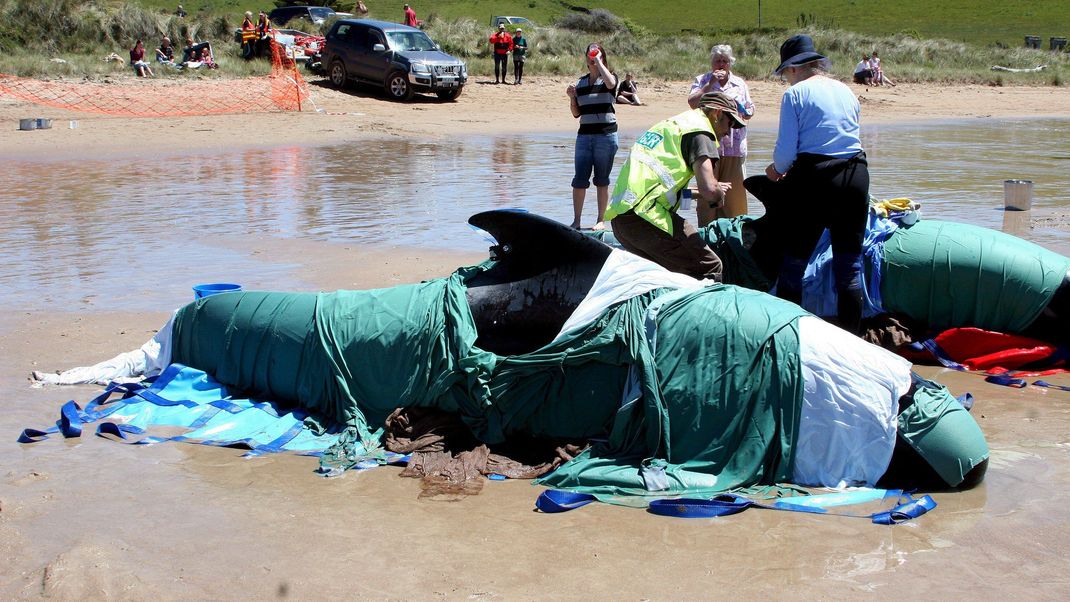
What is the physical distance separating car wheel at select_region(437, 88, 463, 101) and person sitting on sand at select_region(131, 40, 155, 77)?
656 centimetres

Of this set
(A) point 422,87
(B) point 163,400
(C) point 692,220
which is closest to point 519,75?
(A) point 422,87

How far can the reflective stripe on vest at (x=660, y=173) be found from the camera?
574 centimetres

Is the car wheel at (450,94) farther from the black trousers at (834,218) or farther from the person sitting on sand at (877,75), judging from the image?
the black trousers at (834,218)

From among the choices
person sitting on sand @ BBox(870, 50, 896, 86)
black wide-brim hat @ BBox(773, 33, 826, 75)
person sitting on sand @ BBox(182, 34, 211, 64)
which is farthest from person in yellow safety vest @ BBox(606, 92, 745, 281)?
person sitting on sand @ BBox(870, 50, 896, 86)

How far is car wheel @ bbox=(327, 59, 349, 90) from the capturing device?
24.6 metres

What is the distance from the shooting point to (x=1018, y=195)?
445 inches

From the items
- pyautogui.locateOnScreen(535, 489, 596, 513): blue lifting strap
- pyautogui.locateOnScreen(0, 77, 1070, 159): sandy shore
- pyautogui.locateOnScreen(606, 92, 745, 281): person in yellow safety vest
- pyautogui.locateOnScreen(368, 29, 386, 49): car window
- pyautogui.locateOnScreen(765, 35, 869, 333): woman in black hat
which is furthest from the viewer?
pyautogui.locateOnScreen(368, 29, 386, 49): car window

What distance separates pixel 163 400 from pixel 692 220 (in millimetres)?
6503

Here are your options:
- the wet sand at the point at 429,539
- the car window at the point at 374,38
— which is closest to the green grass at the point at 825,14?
the car window at the point at 374,38

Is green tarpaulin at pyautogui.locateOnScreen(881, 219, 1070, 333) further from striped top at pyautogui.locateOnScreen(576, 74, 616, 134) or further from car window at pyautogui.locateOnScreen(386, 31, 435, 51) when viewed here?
car window at pyautogui.locateOnScreen(386, 31, 435, 51)

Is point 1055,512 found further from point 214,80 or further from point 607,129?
point 214,80

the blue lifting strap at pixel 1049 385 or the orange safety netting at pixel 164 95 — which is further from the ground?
the orange safety netting at pixel 164 95

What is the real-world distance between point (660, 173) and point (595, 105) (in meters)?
4.23

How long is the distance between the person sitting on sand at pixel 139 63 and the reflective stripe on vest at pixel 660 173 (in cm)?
2083
